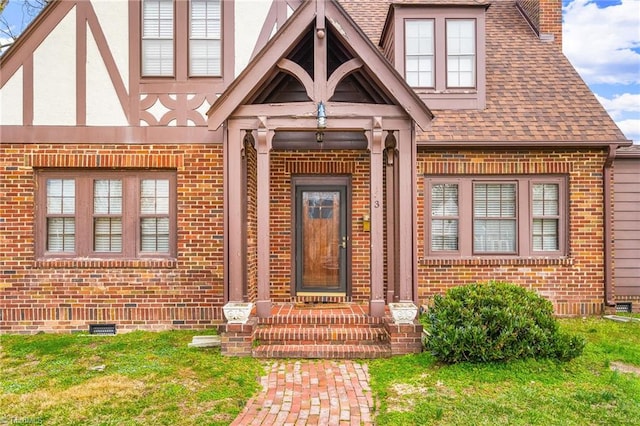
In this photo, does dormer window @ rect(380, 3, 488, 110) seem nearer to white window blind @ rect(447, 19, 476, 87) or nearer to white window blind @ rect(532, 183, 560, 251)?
white window blind @ rect(447, 19, 476, 87)

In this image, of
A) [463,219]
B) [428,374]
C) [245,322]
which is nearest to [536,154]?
[463,219]

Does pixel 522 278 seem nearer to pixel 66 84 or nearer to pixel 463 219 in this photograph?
pixel 463 219

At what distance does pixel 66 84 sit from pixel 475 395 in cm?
755

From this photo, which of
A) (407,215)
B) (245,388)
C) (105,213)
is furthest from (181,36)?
(245,388)

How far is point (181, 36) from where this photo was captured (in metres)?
7.15

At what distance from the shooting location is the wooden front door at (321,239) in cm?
780

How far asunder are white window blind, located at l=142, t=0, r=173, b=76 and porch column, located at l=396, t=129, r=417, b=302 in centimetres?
417

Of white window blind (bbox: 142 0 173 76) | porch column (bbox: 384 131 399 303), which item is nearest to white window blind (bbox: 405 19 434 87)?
porch column (bbox: 384 131 399 303)

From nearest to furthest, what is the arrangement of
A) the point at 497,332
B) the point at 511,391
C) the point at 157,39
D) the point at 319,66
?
1. the point at 511,391
2. the point at 497,332
3. the point at 319,66
4. the point at 157,39

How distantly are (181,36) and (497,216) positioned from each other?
6443 mm

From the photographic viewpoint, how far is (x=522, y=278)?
25.5ft

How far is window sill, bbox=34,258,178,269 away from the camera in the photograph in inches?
279

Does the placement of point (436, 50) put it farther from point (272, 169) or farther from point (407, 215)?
point (407, 215)

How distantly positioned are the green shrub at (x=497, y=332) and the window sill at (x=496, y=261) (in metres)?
2.39
